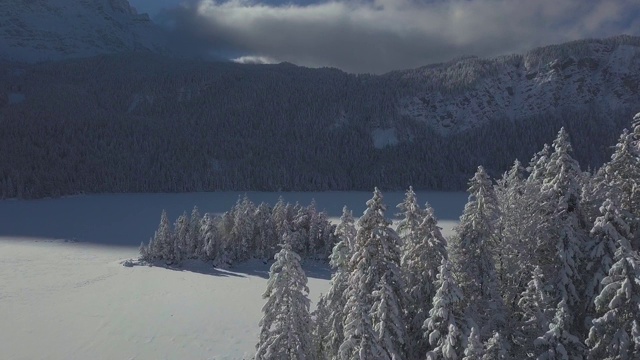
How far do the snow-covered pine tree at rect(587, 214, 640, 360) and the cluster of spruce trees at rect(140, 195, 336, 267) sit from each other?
4649 cm

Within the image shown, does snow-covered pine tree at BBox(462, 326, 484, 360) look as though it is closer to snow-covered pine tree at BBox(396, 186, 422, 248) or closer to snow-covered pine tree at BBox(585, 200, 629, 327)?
snow-covered pine tree at BBox(585, 200, 629, 327)

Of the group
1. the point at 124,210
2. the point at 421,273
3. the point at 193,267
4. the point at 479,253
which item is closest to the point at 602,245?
the point at 479,253

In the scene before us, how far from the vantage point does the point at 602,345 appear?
1436 cm

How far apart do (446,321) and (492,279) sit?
3.73 m

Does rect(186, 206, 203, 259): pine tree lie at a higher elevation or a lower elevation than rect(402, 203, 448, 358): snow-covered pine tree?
lower

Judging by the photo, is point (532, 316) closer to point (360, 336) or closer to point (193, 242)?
point (360, 336)

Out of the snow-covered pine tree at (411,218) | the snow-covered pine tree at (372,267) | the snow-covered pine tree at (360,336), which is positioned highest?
the snow-covered pine tree at (411,218)

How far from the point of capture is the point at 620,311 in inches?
554

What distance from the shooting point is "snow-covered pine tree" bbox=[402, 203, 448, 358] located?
1716 centimetres

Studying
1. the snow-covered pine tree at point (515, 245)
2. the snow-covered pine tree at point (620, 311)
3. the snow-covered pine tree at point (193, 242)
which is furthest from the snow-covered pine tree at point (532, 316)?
the snow-covered pine tree at point (193, 242)

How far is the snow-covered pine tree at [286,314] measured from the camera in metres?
17.5

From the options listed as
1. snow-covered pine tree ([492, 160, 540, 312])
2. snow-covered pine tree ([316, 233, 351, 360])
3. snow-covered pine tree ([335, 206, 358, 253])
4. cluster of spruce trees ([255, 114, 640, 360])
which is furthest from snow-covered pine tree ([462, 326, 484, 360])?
snow-covered pine tree ([335, 206, 358, 253])

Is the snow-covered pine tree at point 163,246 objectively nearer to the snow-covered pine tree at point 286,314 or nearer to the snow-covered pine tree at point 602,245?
the snow-covered pine tree at point 286,314

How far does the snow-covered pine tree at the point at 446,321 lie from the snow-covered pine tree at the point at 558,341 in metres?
2.36
